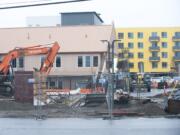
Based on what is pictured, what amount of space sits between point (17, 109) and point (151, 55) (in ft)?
343

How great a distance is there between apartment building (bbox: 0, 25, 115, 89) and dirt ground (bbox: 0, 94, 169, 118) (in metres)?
36.6

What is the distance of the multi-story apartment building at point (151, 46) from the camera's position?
13300 cm

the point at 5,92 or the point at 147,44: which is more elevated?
the point at 147,44

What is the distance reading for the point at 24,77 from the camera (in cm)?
3569

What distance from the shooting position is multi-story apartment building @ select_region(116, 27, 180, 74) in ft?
436

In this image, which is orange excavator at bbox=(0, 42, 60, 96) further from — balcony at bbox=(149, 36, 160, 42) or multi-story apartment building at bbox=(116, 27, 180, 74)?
balcony at bbox=(149, 36, 160, 42)

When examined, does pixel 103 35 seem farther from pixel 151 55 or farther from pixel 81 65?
pixel 151 55

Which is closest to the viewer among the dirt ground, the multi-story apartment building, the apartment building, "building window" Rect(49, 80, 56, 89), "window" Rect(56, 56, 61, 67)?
the dirt ground

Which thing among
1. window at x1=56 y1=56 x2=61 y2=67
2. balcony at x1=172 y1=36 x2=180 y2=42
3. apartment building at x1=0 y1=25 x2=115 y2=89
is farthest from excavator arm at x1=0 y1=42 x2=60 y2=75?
balcony at x1=172 y1=36 x2=180 y2=42

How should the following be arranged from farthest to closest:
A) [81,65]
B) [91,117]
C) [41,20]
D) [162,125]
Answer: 1. [41,20]
2. [81,65]
3. [91,117]
4. [162,125]

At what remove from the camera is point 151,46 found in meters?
135

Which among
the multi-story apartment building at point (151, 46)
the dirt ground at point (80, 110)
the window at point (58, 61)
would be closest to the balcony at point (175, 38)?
the multi-story apartment building at point (151, 46)

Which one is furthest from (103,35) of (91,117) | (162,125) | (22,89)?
(162,125)

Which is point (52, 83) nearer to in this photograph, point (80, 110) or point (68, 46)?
point (68, 46)
